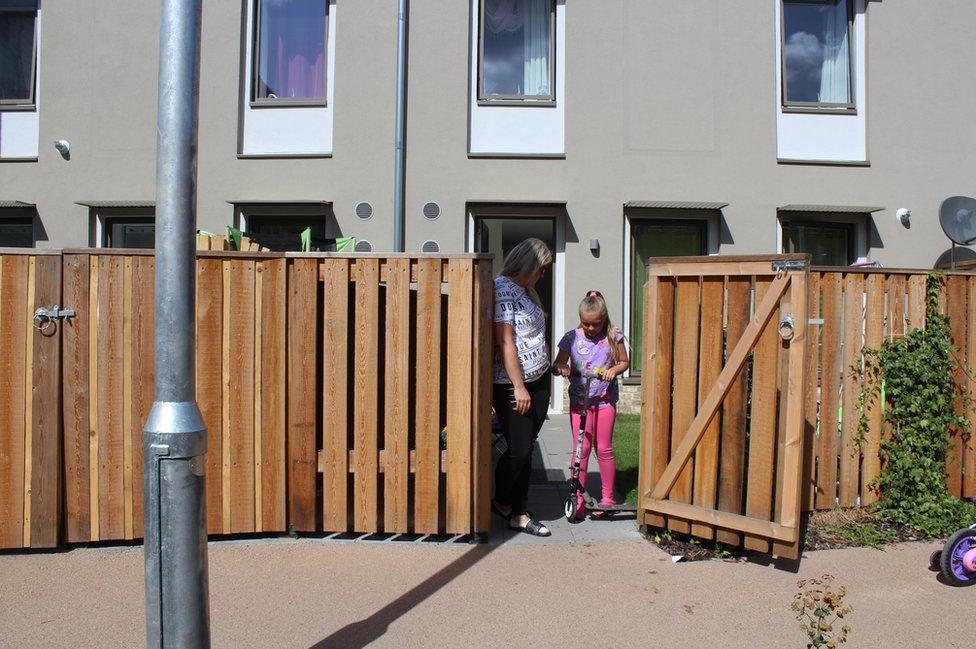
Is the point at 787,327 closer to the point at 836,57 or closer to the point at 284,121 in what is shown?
the point at 284,121

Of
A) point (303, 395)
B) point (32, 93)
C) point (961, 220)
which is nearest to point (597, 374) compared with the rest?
point (303, 395)

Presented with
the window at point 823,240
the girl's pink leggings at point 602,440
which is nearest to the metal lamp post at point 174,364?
the girl's pink leggings at point 602,440

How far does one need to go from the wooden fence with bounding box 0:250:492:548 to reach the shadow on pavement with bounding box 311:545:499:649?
0.33 m

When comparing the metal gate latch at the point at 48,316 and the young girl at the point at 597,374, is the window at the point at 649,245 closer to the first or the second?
the young girl at the point at 597,374

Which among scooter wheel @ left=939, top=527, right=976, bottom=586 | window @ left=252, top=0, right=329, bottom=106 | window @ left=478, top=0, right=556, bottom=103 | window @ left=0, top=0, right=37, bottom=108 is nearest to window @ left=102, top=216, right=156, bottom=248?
window @ left=0, top=0, right=37, bottom=108

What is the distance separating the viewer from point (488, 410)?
436 cm

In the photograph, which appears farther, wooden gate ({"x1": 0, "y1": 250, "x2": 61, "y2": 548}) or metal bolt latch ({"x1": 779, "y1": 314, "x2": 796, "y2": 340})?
wooden gate ({"x1": 0, "y1": 250, "x2": 61, "y2": 548})

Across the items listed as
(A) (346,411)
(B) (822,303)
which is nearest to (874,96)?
(B) (822,303)

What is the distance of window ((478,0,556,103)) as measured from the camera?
32.3ft

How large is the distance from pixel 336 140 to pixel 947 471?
8.05 metres

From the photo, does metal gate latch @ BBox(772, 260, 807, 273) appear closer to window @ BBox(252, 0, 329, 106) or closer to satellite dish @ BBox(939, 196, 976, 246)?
satellite dish @ BBox(939, 196, 976, 246)

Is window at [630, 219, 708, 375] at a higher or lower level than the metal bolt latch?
higher

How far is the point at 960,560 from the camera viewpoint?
3.72m

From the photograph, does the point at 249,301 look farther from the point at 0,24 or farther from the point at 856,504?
the point at 0,24
